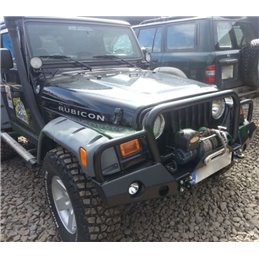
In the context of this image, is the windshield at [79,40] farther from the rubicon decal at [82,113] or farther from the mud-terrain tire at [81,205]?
the mud-terrain tire at [81,205]

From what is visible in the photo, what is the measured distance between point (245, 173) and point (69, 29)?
253cm

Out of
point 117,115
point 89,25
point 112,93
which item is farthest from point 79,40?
point 117,115

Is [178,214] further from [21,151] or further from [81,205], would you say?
[21,151]

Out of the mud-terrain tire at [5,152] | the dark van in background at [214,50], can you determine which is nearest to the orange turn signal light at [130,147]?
the mud-terrain tire at [5,152]

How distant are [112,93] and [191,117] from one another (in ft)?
2.23

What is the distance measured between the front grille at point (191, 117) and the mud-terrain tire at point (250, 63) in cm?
338

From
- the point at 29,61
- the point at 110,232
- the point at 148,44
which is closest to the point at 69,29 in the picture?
the point at 29,61

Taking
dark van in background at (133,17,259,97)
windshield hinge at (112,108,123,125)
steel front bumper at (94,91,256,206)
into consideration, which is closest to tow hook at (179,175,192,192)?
steel front bumper at (94,91,256,206)

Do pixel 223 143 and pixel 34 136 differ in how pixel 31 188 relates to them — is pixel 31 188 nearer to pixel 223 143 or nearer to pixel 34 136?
pixel 34 136

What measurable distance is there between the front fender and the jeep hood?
18 cm

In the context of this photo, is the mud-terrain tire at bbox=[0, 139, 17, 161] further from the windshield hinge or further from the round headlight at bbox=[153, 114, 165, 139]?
the round headlight at bbox=[153, 114, 165, 139]

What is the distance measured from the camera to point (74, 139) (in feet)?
6.85

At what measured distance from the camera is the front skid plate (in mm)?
2192

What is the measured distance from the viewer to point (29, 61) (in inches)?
113
